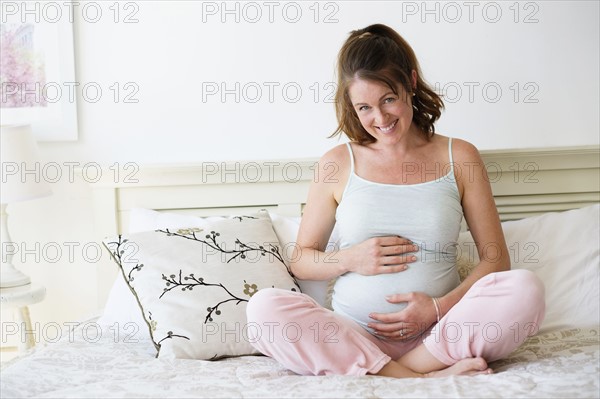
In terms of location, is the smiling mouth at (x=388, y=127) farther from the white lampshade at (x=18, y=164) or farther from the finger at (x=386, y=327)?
the white lampshade at (x=18, y=164)

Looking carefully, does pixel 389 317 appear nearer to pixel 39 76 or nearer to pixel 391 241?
pixel 391 241

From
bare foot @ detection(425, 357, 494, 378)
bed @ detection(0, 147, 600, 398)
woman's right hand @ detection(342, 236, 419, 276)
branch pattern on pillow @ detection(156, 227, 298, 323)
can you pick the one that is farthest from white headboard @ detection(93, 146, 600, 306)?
bare foot @ detection(425, 357, 494, 378)

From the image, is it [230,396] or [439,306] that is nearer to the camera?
[230,396]

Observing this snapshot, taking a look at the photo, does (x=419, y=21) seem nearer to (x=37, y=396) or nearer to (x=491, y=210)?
(x=491, y=210)

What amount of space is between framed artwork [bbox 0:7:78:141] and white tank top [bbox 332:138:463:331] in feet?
3.64

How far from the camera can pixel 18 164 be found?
2.32 m

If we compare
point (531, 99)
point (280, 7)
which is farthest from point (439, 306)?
point (280, 7)

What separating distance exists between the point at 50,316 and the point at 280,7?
127 centimetres

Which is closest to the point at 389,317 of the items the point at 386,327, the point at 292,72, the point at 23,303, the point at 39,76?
the point at 386,327

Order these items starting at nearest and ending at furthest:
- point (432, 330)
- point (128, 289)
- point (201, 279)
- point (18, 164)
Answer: point (432, 330)
point (201, 279)
point (128, 289)
point (18, 164)

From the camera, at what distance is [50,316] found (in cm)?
265

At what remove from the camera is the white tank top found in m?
1.83

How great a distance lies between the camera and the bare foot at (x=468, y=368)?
159 cm

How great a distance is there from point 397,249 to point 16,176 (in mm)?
1187
